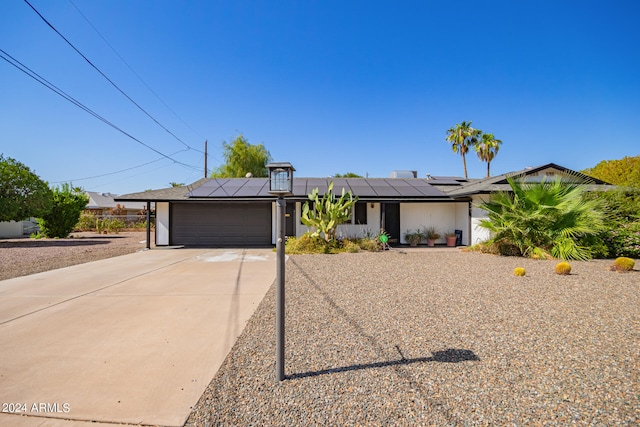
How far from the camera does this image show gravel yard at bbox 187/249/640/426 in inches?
83.7

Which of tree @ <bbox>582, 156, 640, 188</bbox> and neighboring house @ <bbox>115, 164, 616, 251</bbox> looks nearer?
neighboring house @ <bbox>115, 164, 616, 251</bbox>

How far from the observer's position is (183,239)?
14.0 meters

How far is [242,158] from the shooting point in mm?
28578

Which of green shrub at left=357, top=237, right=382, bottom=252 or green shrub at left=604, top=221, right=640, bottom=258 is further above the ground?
green shrub at left=604, top=221, right=640, bottom=258

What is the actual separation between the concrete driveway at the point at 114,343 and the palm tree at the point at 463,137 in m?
25.6

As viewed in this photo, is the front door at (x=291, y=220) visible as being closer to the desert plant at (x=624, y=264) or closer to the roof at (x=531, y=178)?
the roof at (x=531, y=178)

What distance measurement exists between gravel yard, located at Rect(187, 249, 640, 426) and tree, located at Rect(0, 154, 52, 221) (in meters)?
18.8

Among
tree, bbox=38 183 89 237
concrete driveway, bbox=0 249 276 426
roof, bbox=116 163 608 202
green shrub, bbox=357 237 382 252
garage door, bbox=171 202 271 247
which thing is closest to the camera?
concrete driveway, bbox=0 249 276 426

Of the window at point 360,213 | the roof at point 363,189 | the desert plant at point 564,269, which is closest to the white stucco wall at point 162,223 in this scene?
the roof at point 363,189

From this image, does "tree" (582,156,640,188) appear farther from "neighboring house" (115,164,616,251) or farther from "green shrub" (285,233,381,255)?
"green shrub" (285,233,381,255)

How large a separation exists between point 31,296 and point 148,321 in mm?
3192

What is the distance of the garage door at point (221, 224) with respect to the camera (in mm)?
13977

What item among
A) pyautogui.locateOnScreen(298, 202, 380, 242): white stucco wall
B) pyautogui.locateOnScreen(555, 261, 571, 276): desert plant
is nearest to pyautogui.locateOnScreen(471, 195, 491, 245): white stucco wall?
pyautogui.locateOnScreen(298, 202, 380, 242): white stucco wall

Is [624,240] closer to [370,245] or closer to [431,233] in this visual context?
[431,233]
